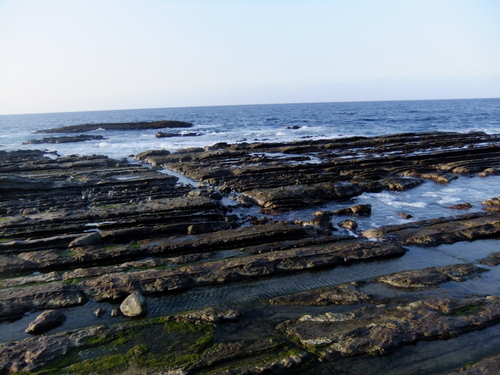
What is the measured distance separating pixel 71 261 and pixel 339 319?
358 inches

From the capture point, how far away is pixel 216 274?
11492mm

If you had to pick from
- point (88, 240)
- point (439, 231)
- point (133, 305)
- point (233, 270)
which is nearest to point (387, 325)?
point (233, 270)

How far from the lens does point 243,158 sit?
3534 cm

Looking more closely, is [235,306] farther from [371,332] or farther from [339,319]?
[371,332]

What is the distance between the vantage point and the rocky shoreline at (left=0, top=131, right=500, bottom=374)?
7.93m

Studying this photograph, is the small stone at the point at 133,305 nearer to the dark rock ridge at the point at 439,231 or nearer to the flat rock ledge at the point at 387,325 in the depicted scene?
the flat rock ledge at the point at 387,325

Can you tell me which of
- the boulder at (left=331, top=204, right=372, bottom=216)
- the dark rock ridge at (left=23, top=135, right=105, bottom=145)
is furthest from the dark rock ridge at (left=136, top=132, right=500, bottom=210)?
the dark rock ridge at (left=23, top=135, right=105, bottom=145)

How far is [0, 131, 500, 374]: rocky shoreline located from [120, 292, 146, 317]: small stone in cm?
4

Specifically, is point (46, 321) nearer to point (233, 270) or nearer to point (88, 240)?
point (233, 270)

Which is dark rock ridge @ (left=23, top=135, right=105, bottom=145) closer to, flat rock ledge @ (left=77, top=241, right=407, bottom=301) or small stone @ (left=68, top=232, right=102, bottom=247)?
small stone @ (left=68, top=232, right=102, bottom=247)

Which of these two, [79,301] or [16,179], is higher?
[16,179]

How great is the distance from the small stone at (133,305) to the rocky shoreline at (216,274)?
0.04 metres

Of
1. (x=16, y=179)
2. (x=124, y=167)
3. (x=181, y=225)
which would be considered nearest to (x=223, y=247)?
(x=181, y=225)

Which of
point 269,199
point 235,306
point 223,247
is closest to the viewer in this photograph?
point 235,306
